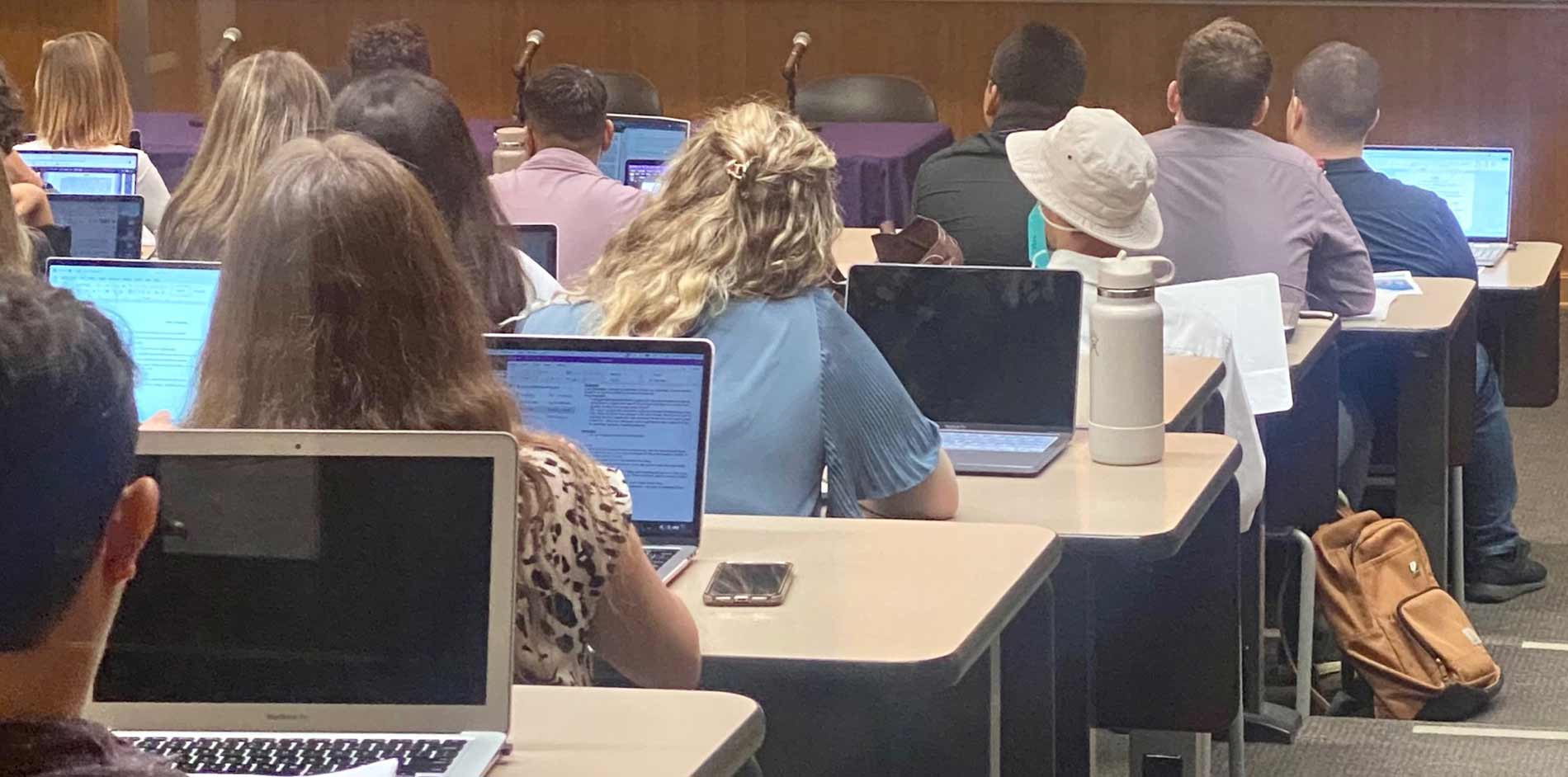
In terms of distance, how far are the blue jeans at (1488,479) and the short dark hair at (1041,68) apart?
3.65 ft

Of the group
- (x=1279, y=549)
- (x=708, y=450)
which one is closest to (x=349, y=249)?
(x=708, y=450)

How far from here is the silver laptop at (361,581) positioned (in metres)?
1.71

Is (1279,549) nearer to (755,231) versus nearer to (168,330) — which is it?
(755,231)

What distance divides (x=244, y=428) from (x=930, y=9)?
725cm

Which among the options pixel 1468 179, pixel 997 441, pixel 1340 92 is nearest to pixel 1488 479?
pixel 1340 92

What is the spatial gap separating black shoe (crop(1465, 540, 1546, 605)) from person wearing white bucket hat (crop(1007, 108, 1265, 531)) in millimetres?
1489

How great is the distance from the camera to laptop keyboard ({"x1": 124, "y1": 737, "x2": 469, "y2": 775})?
5.43 ft

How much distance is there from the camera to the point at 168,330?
303 cm

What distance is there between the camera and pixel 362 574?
1715 millimetres

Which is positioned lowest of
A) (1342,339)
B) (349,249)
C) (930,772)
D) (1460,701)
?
(1460,701)

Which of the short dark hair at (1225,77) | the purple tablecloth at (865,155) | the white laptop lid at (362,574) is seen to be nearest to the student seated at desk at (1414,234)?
the short dark hair at (1225,77)

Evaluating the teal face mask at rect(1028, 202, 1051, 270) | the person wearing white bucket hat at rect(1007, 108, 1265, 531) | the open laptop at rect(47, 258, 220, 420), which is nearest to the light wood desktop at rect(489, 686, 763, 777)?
the open laptop at rect(47, 258, 220, 420)

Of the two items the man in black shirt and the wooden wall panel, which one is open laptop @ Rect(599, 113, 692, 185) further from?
the wooden wall panel

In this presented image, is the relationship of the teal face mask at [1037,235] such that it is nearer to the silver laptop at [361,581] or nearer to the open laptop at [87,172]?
the silver laptop at [361,581]
